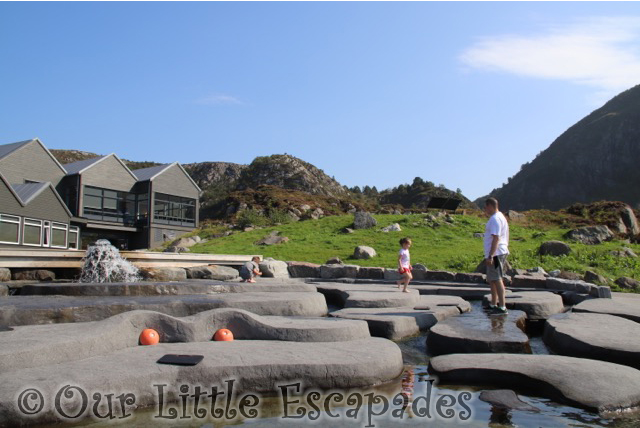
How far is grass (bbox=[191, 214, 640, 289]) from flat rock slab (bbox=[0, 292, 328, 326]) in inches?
366

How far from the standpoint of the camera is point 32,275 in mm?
12320

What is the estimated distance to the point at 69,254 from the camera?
1303 centimetres

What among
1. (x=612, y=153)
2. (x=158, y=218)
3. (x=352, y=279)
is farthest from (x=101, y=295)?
(x=612, y=153)

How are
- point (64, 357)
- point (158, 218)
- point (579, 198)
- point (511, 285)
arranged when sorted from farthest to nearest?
point (579, 198)
point (158, 218)
point (511, 285)
point (64, 357)

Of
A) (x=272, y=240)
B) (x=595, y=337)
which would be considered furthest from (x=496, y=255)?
(x=272, y=240)

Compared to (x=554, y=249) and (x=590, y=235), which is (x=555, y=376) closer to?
(x=554, y=249)

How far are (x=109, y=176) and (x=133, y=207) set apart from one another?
10.9 ft

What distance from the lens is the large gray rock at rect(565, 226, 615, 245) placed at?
19547 millimetres

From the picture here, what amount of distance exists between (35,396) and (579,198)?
103669 mm

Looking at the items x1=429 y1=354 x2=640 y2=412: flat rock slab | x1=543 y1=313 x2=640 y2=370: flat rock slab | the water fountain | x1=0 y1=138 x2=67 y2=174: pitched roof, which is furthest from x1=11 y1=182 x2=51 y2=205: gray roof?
x1=429 y1=354 x2=640 y2=412: flat rock slab

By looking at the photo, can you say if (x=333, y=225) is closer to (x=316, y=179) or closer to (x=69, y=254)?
(x=69, y=254)

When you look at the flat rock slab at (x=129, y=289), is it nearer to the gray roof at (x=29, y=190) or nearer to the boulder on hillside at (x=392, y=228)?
the boulder on hillside at (x=392, y=228)

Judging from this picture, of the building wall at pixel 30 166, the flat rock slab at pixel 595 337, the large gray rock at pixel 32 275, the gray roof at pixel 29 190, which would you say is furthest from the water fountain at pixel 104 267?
the building wall at pixel 30 166

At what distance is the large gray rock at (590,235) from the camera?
19547mm
